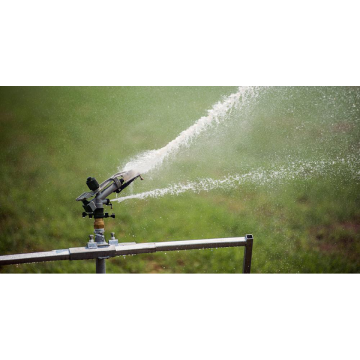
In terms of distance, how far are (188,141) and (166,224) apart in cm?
65

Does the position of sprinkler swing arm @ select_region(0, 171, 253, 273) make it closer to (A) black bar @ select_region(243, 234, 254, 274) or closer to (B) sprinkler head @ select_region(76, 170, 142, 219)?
(B) sprinkler head @ select_region(76, 170, 142, 219)

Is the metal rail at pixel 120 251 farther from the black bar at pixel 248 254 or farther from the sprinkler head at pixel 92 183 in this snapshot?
the sprinkler head at pixel 92 183

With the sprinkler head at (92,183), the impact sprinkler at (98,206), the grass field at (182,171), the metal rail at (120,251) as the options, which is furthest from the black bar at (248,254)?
the sprinkler head at (92,183)

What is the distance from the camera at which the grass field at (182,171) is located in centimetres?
345

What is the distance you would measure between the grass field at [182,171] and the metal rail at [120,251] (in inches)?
5.2

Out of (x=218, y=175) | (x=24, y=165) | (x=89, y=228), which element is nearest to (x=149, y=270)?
(x=89, y=228)

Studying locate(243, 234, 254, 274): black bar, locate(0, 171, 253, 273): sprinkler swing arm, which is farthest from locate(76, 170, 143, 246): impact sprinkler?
locate(243, 234, 254, 274): black bar

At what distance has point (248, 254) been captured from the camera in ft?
11.3

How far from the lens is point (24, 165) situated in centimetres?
344

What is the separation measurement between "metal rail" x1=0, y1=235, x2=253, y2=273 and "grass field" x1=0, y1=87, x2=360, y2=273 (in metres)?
0.13

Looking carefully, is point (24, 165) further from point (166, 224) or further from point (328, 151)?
point (328, 151)

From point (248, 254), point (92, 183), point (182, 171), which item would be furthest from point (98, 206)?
point (248, 254)

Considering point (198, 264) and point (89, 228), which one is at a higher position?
point (89, 228)

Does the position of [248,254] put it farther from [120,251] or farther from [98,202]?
[98,202]
